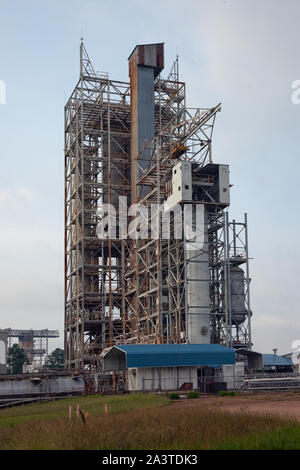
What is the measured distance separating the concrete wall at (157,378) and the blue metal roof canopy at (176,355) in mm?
1148

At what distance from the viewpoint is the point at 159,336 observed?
244ft

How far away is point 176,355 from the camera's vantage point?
61969 millimetres

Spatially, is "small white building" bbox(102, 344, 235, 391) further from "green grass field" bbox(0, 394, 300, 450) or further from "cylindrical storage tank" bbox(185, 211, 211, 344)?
"green grass field" bbox(0, 394, 300, 450)

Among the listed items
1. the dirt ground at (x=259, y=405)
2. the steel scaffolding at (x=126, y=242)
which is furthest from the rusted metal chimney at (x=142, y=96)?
the dirt ground at (x=259, y=405)

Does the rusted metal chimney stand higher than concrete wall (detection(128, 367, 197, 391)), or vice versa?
the rusted metal chimney

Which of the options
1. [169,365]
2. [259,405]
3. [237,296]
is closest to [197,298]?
[237,296]

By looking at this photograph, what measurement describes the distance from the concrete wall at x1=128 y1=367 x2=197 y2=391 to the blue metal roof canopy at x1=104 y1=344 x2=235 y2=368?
1.15 m

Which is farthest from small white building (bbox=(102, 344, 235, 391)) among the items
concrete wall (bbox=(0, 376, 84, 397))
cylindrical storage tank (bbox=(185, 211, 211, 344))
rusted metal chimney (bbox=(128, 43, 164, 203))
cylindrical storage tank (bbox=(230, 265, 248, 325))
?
rusted metal chimney (bbox=(128, 43, 164, 203))

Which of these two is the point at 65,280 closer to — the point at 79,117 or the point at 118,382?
the point at 79,117

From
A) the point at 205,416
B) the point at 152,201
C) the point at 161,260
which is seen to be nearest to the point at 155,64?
the point at 152,201

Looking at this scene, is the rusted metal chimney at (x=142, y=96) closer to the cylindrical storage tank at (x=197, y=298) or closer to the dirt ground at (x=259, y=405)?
the cylindrical storage tank at (x=197, y=298)

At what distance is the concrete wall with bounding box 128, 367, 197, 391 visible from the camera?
6181 centimetres
